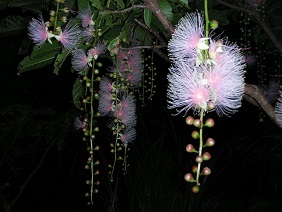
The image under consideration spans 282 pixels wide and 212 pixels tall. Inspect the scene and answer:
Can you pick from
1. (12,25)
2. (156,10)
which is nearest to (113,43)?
(156,10)

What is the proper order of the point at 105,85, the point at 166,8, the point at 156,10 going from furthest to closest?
the point at 105,85
the point at 166,8
the point at 156,10

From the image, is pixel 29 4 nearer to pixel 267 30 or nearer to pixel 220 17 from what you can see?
pixel 220 17

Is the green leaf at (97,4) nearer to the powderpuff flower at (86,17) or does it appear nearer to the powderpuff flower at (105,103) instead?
the powderpuff flower at (86,17)

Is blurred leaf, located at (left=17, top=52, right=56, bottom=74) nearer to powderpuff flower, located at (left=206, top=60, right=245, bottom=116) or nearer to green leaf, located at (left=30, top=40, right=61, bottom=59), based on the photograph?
green leaf, located at (left=30, top=40, right=61, bottom=59)

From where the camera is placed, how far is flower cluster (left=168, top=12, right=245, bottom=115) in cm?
51

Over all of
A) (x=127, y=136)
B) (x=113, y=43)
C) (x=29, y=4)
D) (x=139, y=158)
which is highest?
(x=29, y=4)

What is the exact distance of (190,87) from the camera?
520 millimetres

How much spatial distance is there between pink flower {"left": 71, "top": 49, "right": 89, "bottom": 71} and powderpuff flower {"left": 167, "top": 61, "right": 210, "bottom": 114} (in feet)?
1.39

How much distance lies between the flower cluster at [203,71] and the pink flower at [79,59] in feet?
1.30

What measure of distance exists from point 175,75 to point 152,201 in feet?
5.88

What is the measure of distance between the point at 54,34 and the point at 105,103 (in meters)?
0.30

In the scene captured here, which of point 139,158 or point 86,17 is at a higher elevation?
point 86,17

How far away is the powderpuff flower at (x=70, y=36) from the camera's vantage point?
87 cm

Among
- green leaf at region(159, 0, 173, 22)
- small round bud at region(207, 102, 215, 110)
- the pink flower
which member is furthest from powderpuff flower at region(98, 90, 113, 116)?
small round bud at region(207, 102, 215, 110)
